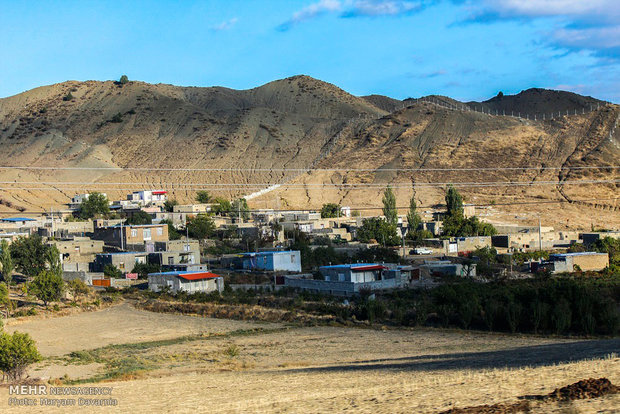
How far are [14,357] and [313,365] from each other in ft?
27.8

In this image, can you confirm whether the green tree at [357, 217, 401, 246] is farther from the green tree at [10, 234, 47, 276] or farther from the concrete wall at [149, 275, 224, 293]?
the green tree at [10, 234, 47, 276]

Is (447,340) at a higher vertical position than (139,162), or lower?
lower

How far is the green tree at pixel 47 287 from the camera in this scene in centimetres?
3938

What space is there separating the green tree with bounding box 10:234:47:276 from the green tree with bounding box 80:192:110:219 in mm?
30510

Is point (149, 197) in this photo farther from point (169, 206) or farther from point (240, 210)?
point (240, 210)

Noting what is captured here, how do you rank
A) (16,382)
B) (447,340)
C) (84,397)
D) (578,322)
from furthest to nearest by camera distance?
(578,322) < (447,340) < (16,382) < (84,397)

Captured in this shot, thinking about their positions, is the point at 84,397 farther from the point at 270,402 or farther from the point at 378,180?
the point at 378,180

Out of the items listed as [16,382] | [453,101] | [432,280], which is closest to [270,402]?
[16,382]

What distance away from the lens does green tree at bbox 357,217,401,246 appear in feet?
205

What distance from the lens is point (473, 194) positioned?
87.2 m

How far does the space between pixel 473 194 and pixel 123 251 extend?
46.0 meters

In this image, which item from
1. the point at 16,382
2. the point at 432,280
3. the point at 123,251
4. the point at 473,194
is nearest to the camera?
the point at 16,382

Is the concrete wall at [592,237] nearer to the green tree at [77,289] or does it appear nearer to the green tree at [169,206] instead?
the green tree at [77,289]

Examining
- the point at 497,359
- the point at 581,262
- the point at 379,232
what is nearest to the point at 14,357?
the point at 497,359
